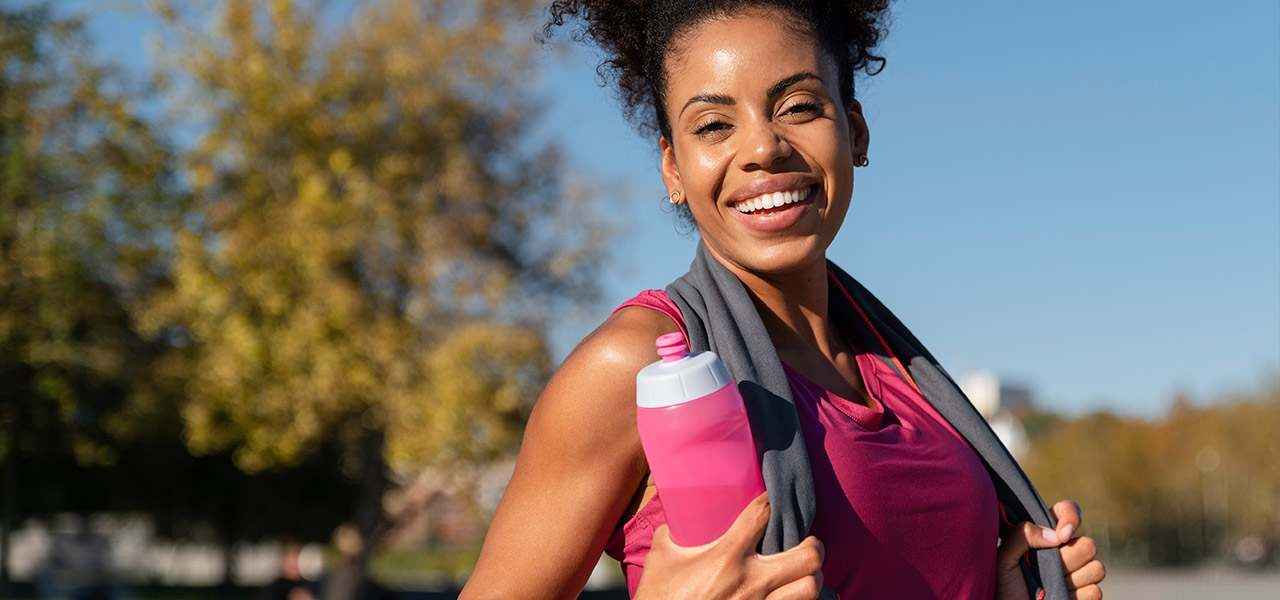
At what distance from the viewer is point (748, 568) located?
1.66 m

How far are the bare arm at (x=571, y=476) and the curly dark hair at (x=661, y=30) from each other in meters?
0.62

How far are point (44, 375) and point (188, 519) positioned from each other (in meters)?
14.1

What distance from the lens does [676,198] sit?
2.27 metres

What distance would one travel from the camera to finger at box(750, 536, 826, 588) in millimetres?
1644

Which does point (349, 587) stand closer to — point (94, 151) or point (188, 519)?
point (94, 151)

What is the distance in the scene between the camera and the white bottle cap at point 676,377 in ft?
5.31

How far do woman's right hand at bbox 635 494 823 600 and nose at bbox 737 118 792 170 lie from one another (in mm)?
610

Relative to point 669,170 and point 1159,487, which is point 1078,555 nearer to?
point 669,170

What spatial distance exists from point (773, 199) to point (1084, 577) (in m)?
0.94

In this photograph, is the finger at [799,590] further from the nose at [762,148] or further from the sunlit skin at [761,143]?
the nose at [762,148]

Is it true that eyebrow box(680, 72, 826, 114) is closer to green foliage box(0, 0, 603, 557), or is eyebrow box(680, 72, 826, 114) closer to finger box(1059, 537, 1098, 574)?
finger box(1059, 537, 1098, 574)

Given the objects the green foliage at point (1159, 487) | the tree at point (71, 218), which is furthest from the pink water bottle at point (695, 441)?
the green foliage at point (1159, 487)

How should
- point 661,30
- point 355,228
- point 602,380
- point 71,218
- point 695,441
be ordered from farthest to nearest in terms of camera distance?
point 71,218
point 355,228
point 661,30
point 602,380
point 695,441

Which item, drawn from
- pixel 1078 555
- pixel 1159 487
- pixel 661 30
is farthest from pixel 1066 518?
pixel 1159 487
